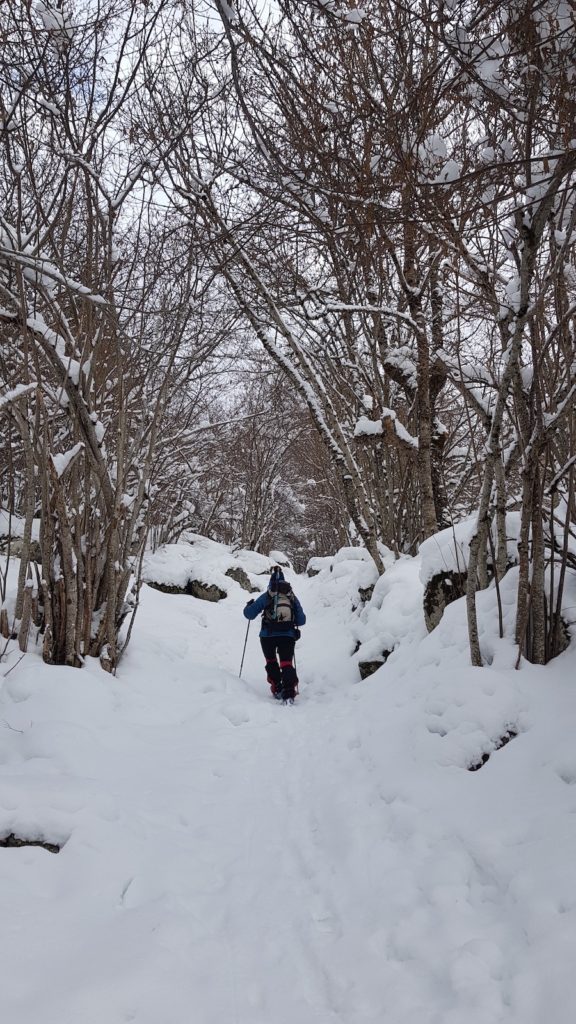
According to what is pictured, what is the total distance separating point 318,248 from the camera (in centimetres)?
453

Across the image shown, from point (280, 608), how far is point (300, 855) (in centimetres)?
367

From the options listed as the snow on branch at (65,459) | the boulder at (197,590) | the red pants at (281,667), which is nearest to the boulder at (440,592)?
the red pants at (281,667)

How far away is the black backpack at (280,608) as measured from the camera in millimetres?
6145

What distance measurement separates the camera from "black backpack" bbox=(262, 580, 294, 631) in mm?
6145

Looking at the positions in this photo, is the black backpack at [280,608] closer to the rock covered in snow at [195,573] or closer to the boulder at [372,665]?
the boulder at [372,665]

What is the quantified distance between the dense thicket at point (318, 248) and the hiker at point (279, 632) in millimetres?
1566

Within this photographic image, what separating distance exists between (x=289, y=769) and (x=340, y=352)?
24.2 feet

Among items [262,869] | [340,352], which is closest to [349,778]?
[262,869]

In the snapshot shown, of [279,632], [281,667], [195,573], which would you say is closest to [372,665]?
[281,667]

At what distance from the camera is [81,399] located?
404 centimetres

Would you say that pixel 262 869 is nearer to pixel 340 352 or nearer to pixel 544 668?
pixel 544 668

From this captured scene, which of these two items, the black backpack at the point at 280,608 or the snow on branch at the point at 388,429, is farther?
the snow on branch at the point at 388,429

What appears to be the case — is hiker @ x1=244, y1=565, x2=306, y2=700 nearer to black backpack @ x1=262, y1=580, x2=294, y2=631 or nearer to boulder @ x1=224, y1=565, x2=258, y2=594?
black backpack @ x1=262, y1=580, x2=294, y2=631

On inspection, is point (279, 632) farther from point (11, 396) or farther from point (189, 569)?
point (189, 569)
